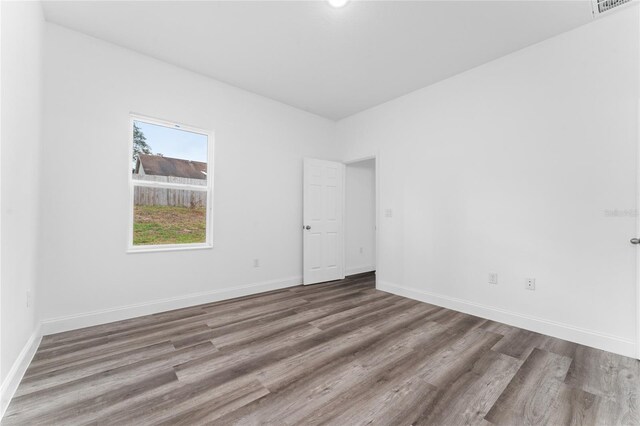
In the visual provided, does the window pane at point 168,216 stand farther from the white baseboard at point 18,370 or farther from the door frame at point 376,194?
the door frame at point 376,194

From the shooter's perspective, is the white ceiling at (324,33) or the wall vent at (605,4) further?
the white ceiling at (324,33)

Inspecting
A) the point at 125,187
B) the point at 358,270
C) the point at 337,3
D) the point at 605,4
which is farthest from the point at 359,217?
the point at 605,4

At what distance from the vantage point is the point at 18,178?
6.33 feet

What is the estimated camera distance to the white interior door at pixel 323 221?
14.9 feet

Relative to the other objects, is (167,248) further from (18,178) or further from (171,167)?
(18,178)

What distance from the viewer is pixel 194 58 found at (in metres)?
3.16

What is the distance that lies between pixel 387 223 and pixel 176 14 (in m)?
3.53

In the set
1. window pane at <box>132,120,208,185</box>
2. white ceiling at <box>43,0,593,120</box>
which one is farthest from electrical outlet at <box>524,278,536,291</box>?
window pane at <box>132,120,208,185</box>

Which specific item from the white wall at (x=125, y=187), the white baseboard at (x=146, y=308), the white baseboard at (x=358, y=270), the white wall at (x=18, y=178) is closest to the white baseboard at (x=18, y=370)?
the white wall at (x=18, y=178)

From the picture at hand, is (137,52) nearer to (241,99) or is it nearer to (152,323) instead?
(241,99)

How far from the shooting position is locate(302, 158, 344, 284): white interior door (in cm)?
454

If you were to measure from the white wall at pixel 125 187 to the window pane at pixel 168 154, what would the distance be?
0.51ft

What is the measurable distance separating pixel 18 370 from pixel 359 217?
474 centimetres

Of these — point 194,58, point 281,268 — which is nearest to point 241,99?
point 194,58
